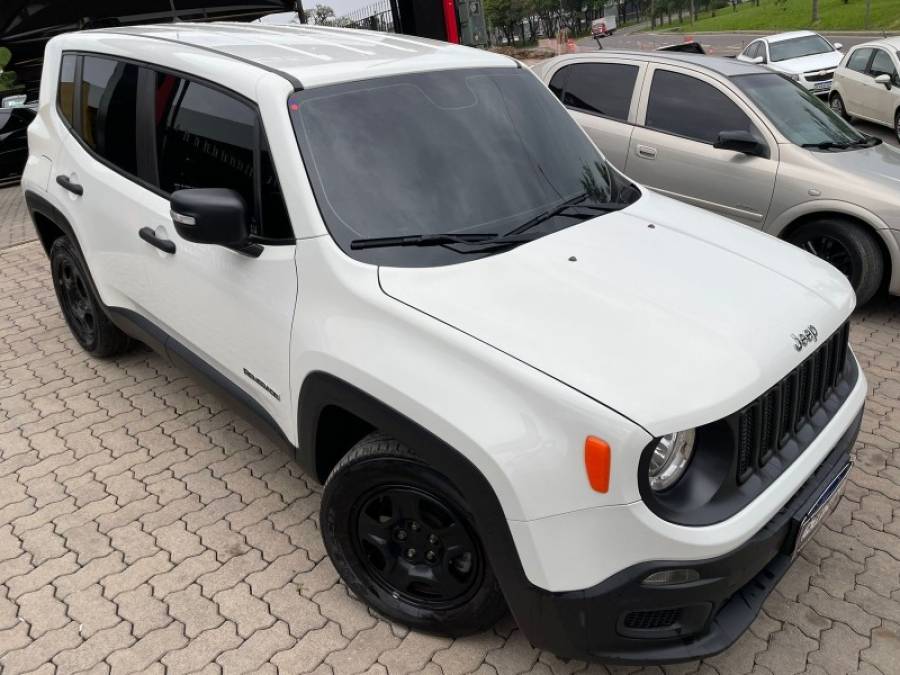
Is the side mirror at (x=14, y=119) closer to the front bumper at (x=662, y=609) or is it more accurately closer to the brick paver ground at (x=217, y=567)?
the brick paver ground at (x=217, y=567)

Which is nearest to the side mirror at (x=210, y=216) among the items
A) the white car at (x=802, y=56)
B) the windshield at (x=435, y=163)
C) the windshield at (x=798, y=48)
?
the windshield at (x=435, y=163)

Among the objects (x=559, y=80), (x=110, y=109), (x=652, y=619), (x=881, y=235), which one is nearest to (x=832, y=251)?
(x=881, y=235)

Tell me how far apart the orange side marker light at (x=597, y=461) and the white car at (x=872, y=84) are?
11135 millimetres

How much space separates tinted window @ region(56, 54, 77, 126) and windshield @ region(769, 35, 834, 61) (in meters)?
13.9

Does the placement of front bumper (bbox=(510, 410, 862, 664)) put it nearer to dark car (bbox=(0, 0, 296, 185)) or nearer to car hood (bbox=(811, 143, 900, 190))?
car hood (bbox=(811, 143, 900, 190))

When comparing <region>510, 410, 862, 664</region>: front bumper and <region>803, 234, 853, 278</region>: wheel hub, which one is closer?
<region>510, 410, 862, 664</region>: front bumper

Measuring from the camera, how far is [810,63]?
46.0 ft

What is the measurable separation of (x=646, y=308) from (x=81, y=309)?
3773 millimetres

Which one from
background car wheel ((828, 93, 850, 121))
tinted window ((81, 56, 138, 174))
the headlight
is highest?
tinted window ((81, 56, 138, 174))

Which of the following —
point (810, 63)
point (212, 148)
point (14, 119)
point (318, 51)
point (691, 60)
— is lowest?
point (810, 63)

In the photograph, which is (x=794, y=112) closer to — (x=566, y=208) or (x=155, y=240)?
(x=566, y=208)

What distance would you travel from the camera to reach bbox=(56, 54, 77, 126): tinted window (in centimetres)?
397

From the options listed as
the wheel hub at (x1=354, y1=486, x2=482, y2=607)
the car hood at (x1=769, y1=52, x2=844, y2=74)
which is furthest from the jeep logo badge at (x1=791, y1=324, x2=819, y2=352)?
the car hood at (x1=769, y1=52, x2=844, y2=74)

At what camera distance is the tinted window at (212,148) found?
2.70m
